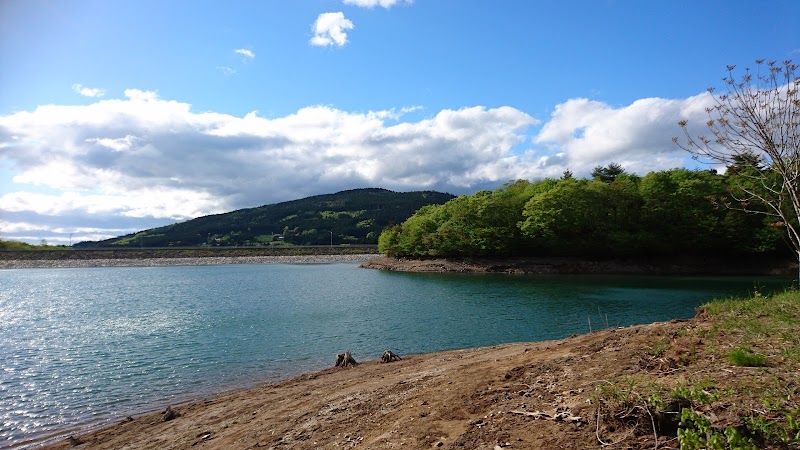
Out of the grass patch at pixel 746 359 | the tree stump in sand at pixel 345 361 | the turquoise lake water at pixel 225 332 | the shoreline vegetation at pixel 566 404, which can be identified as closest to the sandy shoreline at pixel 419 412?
the shoreline vegetation at pixel 566 404

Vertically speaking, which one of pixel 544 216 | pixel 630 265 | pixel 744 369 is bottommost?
pixel 630 265

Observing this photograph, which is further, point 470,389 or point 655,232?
point 655,232

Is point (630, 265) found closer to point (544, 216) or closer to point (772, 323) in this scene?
point (544, 216)

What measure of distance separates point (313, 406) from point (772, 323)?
32.7 ft

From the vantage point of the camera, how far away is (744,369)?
646 centimetres

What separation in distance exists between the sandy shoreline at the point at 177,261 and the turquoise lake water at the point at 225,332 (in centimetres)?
7957

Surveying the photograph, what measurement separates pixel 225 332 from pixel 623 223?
2623 inches

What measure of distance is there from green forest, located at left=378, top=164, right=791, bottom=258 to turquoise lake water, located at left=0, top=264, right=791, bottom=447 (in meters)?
25.9

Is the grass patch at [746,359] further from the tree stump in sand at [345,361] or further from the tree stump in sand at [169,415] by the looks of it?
the tree stump in sand at [345,361]

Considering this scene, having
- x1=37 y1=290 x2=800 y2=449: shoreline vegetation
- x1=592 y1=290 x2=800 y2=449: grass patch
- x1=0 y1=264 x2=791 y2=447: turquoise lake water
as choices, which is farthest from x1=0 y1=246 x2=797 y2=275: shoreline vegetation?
x1=592 y1=290 x2=800 y2=449: grass patch

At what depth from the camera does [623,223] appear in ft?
239

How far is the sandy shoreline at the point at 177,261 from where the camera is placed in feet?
384

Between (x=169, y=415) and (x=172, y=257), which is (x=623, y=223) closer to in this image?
(x=169, y=415)

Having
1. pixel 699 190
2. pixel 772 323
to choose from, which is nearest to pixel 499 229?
pixel 699 190
